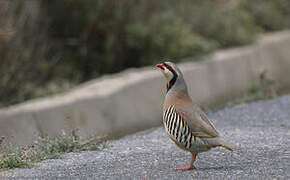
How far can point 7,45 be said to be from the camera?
1355 cm

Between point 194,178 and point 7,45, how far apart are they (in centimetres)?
776

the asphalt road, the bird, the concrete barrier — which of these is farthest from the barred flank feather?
the concrete barrier

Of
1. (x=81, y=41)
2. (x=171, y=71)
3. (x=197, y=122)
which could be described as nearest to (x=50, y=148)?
(x=171, y=71)

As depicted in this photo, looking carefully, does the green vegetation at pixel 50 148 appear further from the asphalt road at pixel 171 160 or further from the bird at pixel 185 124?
the bird at pixel 185 124

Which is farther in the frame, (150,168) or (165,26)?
(165,26)

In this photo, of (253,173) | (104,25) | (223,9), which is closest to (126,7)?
(104,25)

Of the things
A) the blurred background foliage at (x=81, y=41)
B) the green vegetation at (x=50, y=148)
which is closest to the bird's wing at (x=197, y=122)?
the green vegetation at (x=50, y=148)

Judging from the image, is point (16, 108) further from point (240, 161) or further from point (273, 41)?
point (273, 41)

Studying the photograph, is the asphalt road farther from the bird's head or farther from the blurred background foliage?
the blurred background foliage

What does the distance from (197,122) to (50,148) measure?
7.74ft

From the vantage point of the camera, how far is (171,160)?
782 centimetres

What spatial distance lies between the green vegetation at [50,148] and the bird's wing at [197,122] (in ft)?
6.37

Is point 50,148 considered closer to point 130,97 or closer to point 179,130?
point 179,130

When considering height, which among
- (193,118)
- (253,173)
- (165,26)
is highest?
(165,26)
